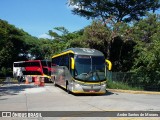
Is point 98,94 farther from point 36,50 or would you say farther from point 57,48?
point 36,50

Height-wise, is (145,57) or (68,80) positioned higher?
(145,57)

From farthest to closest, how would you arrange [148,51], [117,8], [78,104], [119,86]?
[117,8], [148,51], [119,86], [78,104]

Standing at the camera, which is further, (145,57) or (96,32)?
(96,32)

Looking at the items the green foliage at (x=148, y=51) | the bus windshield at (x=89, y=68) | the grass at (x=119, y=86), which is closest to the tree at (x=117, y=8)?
the green foliage at (x=148, y=51)

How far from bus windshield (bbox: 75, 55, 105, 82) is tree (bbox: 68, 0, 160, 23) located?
16407 millimetres

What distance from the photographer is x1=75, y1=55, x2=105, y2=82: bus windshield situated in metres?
24.3

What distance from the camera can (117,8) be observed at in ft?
136

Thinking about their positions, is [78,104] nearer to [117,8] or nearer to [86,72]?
[86,72]

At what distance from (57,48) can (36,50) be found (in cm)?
2376

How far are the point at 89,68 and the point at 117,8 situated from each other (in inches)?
740

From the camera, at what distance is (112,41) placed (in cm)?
3722

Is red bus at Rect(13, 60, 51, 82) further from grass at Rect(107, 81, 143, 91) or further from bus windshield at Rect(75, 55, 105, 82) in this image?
bus windshield at Rect(75, 55, 105, 82)

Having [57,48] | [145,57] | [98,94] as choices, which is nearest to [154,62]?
[145,57]

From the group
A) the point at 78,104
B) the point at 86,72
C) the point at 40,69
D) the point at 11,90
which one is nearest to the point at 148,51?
the point at 86,72
